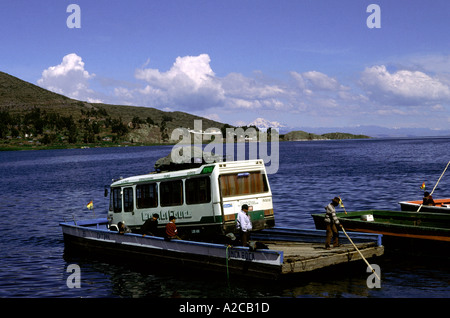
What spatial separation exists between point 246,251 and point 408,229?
29.8 ft

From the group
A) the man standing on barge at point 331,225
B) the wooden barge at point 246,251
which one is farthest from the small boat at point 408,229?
the man standing on barge at point 331,225

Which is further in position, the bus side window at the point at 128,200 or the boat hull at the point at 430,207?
the boat hull at the point at 430,207

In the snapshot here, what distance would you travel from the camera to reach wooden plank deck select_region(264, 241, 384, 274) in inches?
688

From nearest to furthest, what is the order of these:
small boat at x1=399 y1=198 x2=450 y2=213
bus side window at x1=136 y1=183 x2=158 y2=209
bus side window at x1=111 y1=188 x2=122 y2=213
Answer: bus side window at x1=136 y1=183 x2=158 y2=209 → bus side window at x1=111 y1=188 x2=122 y2=213 → small boat at x1=399 y1=198 x2=450 y2=213

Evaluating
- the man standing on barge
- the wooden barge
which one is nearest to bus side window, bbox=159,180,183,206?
the wooden barge

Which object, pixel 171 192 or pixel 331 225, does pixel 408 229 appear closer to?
pixel 331 225

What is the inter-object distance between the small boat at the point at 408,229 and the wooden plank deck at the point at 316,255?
11.1 feet

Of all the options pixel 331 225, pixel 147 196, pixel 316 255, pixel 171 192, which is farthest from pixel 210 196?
pixel 331 225

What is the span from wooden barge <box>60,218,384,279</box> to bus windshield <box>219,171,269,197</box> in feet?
8.15

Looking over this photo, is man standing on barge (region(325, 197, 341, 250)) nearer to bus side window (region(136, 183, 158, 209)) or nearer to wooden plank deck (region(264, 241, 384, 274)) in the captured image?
wooden plank deck (region(264, 241, 384, 274))

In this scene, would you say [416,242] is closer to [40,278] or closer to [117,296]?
[117,296]

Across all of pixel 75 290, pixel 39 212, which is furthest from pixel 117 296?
pixel 39 212

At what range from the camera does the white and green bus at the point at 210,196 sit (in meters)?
19.7

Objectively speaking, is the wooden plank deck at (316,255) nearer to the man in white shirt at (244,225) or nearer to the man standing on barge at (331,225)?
the man standing on barge at (331,225)
